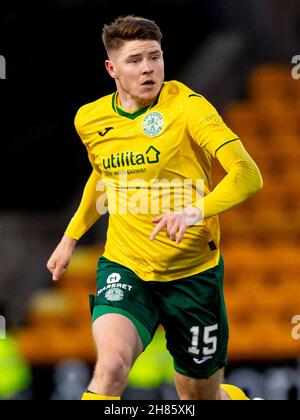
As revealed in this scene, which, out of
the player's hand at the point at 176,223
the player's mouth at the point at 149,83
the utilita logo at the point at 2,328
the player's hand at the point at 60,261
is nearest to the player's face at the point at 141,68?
the player's mouth at the point at 149,83

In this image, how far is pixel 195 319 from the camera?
19.2ft

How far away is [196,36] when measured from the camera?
39.1ft

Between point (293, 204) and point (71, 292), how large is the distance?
83.1 inches

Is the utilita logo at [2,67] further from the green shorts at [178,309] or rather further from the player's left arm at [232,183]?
the player's left arm at [232,183]

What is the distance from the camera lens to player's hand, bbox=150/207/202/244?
512cm

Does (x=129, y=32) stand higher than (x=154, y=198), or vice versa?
(x=129, y=32)

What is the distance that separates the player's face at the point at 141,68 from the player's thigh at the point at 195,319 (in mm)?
894

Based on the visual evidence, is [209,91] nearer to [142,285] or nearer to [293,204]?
[293,204]

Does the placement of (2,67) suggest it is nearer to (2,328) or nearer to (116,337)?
(2,328)

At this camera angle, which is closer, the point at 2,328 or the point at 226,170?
the point at 226,170

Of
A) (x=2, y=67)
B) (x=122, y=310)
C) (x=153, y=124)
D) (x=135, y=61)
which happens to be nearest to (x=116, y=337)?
(x=122, y=310)

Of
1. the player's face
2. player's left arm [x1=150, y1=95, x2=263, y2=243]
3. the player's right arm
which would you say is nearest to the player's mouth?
the player's face

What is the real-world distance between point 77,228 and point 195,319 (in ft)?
2.38
